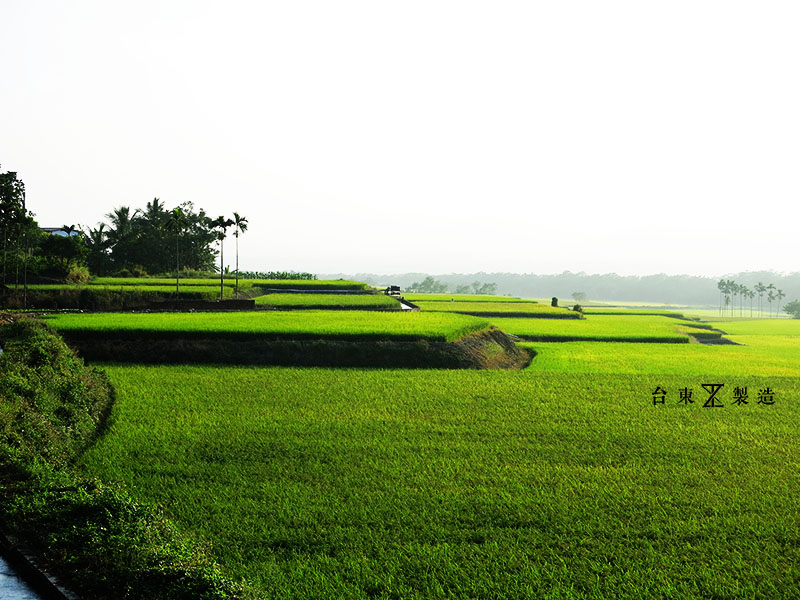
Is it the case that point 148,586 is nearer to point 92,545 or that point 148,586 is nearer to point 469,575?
point 92,545

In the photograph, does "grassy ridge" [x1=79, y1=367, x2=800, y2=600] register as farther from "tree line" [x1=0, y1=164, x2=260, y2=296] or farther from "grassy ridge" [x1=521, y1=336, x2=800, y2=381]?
Answer: "tree line" [x1=0, y1=164, x2=260, y2=296]

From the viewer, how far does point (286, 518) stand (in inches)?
257

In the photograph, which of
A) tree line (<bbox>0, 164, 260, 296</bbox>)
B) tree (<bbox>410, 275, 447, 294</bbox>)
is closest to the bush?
tree line (<bbox>0, 164, 260, 296</bbox>)

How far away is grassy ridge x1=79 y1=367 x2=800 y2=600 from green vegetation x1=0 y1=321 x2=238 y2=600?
0.57 metres

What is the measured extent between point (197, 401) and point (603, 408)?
7601mm

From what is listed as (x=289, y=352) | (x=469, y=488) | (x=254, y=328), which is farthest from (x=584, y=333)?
(x=469, y=488)

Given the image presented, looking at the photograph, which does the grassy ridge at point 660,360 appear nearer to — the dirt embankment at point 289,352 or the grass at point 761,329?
the dirt embankment at point 289,352

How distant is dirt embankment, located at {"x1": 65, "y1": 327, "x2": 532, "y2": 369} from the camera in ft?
56.2

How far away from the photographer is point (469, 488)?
7.49 meters

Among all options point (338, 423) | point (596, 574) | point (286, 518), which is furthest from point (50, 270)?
point (596, 574)

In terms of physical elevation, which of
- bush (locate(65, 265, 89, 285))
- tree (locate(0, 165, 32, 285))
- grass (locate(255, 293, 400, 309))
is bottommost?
grass (locate(255, 293, 400, 309))

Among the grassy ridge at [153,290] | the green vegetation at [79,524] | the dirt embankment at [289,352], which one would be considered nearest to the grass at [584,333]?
the dirt embankment at [289,352]

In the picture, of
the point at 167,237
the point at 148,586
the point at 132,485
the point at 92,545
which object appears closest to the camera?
the point at 148,586

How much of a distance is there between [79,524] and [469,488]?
4058 millimetres
